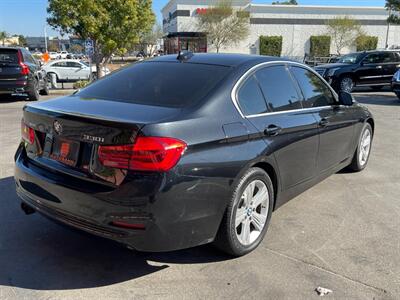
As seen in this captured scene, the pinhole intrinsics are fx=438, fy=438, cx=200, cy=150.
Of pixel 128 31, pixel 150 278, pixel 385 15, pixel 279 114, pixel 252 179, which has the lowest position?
pixel 150 278

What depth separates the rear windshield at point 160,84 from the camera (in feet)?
11.6

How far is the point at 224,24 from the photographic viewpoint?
57938mm

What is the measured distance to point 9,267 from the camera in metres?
3.44

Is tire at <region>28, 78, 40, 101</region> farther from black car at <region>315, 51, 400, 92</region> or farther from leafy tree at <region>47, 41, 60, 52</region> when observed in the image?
leafy tree at <region>47, 41, 60, 52</region>

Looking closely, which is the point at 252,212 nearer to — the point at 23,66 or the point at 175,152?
the point at 175,152

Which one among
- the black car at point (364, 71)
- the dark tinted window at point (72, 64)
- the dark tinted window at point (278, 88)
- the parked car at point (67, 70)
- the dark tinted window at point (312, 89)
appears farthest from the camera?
the dark tinted window at point (72, 64)

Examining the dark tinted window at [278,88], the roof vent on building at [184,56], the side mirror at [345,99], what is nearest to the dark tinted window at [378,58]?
the side mirror at [345,99]

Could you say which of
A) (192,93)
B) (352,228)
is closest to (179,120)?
(192,93)

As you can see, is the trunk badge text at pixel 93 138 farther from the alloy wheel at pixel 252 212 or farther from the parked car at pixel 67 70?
the parked car at pixel 67 70

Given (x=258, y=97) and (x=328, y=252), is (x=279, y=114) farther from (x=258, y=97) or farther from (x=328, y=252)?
(x=328, y=252)

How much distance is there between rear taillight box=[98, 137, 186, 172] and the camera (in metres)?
2.89

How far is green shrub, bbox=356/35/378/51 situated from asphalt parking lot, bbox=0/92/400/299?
5990cm

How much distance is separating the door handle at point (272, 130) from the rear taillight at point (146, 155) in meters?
1.08

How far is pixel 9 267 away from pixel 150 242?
129 cm
